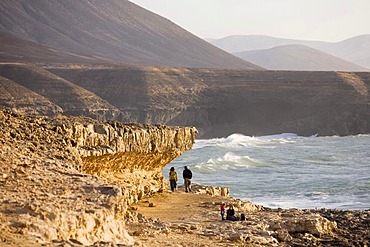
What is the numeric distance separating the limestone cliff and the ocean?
11.3 meters

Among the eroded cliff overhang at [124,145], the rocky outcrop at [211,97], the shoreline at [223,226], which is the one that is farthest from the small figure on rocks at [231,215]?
the rocky outcrop at [211,97]

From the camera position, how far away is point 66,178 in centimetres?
904

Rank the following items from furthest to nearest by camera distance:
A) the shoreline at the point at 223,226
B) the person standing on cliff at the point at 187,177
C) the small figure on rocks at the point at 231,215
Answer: the person standing on cliff at the point at 187,177
the small figure on rocks at the point at 231,215
the shoreline at the point at 223,226

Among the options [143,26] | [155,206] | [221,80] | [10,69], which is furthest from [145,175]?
[143,26]

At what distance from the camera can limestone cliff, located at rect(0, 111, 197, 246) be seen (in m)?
7.51

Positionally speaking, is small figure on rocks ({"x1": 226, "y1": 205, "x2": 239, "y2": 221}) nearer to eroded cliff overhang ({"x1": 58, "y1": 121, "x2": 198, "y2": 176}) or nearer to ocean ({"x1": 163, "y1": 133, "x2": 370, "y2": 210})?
eroded cliff overhang ({"x1": 58, "y1": 121, "x2": 198, "y2": 176})

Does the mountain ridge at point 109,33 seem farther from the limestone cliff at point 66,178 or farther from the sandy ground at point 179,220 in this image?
the limestone cliff at point 66,178

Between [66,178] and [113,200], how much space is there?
100 centimetres

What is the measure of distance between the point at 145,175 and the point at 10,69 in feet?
204

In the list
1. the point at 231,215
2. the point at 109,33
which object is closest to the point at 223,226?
the point at 231,215

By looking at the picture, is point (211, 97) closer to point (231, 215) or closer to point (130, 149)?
point (130, 149)

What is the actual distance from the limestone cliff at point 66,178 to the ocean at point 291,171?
445 inches

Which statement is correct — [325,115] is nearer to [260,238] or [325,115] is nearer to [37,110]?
[37,110]

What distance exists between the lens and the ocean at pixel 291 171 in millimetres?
26391
